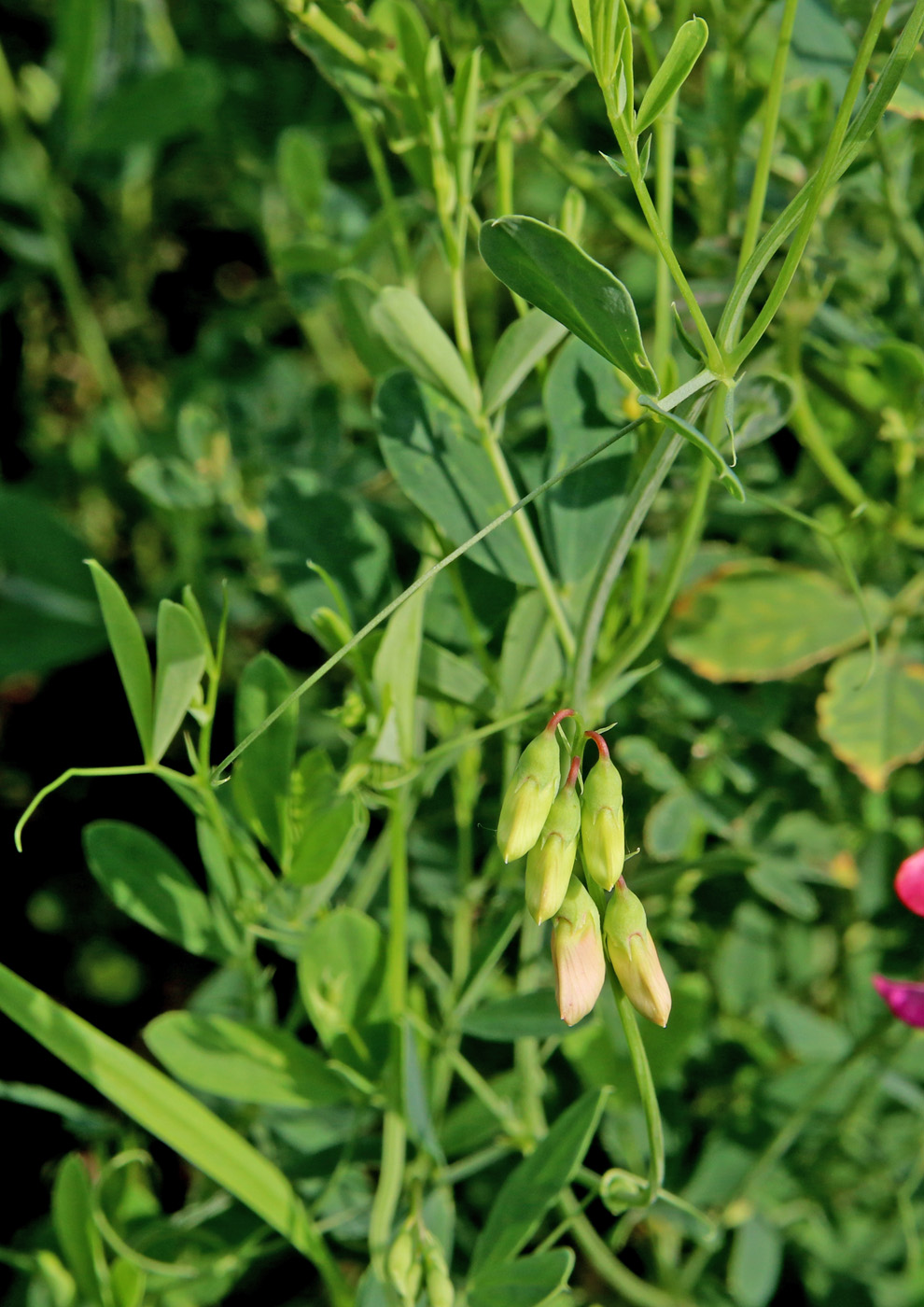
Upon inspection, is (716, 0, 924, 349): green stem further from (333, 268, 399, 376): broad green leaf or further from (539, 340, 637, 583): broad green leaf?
(333, 268, 399, 376): broad green leaf

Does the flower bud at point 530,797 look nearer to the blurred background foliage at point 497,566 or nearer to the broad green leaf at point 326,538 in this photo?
the blurred background foliage at point 497,566

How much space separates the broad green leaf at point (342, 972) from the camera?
2.05 feet

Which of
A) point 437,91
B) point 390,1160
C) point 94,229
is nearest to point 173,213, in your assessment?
point 94,229

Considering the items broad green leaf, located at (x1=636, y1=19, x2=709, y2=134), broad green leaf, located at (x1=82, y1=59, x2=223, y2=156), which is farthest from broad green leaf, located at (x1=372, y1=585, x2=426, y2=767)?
broad green leaf, located at (x1=82, y1=59, x2=223, y2=156)

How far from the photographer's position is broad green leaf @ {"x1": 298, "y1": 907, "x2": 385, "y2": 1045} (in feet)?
2.05

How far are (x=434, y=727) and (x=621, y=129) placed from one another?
41cm

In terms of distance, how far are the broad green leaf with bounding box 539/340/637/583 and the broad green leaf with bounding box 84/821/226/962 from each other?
29 cm

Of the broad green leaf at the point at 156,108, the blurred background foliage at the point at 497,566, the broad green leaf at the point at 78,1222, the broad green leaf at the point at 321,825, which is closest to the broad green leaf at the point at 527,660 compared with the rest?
the blurred background foliage at the point at 497,566

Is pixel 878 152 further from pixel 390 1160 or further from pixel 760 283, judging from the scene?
pixel 390 1160

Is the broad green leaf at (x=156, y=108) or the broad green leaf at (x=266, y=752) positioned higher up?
the broad green leaf at (x=156, y=108)

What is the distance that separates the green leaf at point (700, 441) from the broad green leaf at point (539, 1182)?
12.4 inches

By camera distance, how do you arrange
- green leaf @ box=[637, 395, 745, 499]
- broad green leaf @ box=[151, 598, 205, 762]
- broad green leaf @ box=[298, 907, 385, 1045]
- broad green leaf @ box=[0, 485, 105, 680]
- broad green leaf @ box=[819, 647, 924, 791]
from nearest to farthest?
green leaf @ box=[637, 395, 745, 499] < broad green leaf @ box=[151, 598, 205, 762] < broad green leaf @ box=[298, 907, 385, 1045] < broad green leaf @ box=[819, 647, 924, 791] < broad green leaf @ box=[0, 485, 105, 680]

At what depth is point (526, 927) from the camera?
0.72m

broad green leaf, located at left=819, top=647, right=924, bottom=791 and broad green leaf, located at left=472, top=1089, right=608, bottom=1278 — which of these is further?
broad green leaf, located at left=819, top=647, right=924, bottom=791
